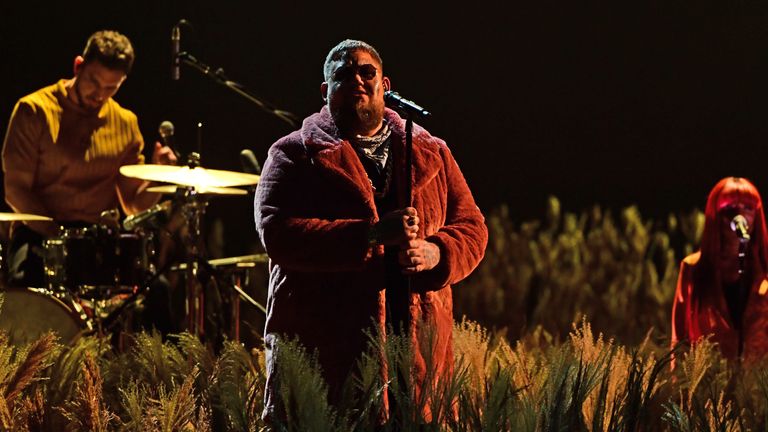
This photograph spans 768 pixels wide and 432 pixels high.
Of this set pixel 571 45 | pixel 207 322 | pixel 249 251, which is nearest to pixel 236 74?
pixel 249 251

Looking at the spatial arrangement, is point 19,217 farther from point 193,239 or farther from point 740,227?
point 740,227

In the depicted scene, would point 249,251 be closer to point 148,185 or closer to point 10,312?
point 148,185

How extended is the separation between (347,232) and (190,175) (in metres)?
2.59

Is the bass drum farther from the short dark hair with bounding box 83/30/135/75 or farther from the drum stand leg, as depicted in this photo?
the short dark hair with bounding box 83/30/135/75

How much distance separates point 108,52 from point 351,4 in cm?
217

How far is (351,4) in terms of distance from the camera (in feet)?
22.7

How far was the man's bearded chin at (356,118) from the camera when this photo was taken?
261 cm

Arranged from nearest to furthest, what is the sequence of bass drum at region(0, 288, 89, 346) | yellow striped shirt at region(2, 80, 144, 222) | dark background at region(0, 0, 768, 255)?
bass drum at region(0, 288, 89, 346) < yellow striped shirt at region(2, 80, 144, 222) < dark background at region(0, 0, 768, 255)

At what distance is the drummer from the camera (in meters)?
Answer: 5.25

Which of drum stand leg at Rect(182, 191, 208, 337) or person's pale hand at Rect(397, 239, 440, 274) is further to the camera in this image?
drum stand leg at Rect(182, 191, 208, 337)

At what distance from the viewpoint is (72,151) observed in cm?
548

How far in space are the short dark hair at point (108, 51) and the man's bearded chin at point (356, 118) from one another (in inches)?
108

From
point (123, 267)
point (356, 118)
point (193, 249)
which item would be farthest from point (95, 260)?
point (356, 118)

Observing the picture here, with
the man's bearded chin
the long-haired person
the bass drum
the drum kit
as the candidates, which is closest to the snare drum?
the drum kit
